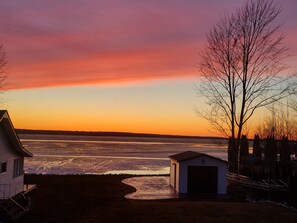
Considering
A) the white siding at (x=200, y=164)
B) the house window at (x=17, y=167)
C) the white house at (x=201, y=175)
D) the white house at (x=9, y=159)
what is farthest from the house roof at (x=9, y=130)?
the white house at (x=201, y=175)

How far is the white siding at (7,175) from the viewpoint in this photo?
80.8ft

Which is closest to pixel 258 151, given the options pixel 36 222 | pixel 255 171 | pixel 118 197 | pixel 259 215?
pixel 255 171

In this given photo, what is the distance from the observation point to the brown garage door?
107 ft

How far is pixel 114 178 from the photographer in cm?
4225

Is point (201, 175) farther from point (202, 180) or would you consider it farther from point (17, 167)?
point (17, 167)

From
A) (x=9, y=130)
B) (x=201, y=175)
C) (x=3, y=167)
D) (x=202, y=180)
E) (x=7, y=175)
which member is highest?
(x=9, y=130)

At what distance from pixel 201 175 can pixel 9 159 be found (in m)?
15.7

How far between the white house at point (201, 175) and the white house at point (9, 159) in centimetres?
1309

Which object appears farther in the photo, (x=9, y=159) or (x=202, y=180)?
(x=202, y=180)

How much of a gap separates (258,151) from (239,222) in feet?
182

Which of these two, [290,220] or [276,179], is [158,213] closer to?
[290,220]

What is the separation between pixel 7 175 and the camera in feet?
83.5

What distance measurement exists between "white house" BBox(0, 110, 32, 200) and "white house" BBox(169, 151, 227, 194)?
42.9 ft

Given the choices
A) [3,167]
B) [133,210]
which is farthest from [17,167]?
[133,210]
